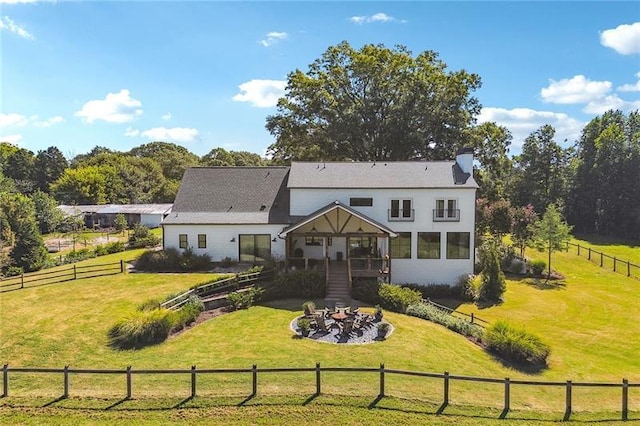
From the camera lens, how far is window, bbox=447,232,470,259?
2636 centimetres

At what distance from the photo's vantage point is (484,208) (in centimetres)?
3431

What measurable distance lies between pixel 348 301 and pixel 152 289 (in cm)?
1043

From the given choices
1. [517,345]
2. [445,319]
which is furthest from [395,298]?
[517,345]

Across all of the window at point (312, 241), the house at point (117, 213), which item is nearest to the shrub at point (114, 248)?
the house at point (117, 213)

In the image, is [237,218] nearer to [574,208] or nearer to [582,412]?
[582,412]

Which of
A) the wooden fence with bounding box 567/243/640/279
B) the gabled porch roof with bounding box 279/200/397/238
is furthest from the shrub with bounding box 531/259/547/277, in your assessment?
the gabled porch roof with bounding box 279/200/397/238

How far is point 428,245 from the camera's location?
26.4m

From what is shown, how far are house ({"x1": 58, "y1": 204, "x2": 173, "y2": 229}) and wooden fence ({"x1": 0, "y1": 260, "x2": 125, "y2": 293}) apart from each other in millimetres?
24392

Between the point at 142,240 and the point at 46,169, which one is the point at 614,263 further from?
the point at 46,169

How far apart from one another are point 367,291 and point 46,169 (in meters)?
81.8

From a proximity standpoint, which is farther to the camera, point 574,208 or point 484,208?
point 574,208

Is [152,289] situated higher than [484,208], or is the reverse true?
[484,208]

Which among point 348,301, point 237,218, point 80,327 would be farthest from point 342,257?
point 80,327

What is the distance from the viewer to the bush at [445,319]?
18672 millimetres
